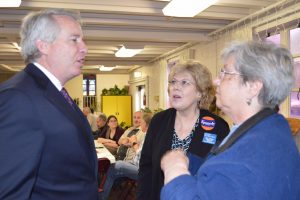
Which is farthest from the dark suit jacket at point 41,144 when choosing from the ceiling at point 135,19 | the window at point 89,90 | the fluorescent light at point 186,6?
the window at point 89,90

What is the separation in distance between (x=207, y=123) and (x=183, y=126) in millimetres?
157

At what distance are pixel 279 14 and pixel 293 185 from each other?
10.8ft

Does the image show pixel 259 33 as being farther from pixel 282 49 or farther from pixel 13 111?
pixel 13 111

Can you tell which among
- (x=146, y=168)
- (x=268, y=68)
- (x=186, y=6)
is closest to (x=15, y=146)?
(x=268, y=68)

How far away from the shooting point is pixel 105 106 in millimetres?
11523

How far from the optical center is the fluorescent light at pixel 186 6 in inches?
131

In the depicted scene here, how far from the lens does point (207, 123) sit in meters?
2.00

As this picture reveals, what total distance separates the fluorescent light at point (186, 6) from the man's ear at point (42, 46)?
87.7 inches

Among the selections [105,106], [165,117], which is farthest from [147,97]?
[165,117]

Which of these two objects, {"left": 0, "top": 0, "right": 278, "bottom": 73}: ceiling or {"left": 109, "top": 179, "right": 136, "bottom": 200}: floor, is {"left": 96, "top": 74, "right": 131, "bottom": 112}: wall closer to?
{"left": 0, "top": 0, "right": 278, "bottom": 73}: ceiling

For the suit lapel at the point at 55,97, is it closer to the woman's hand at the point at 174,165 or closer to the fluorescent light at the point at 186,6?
the woman's hand at the point at 174,165

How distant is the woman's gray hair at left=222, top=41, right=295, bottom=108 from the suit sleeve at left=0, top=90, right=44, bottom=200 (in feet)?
2.60

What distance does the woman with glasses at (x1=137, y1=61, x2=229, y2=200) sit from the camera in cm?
193

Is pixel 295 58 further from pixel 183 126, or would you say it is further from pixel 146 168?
pixel 146 168
